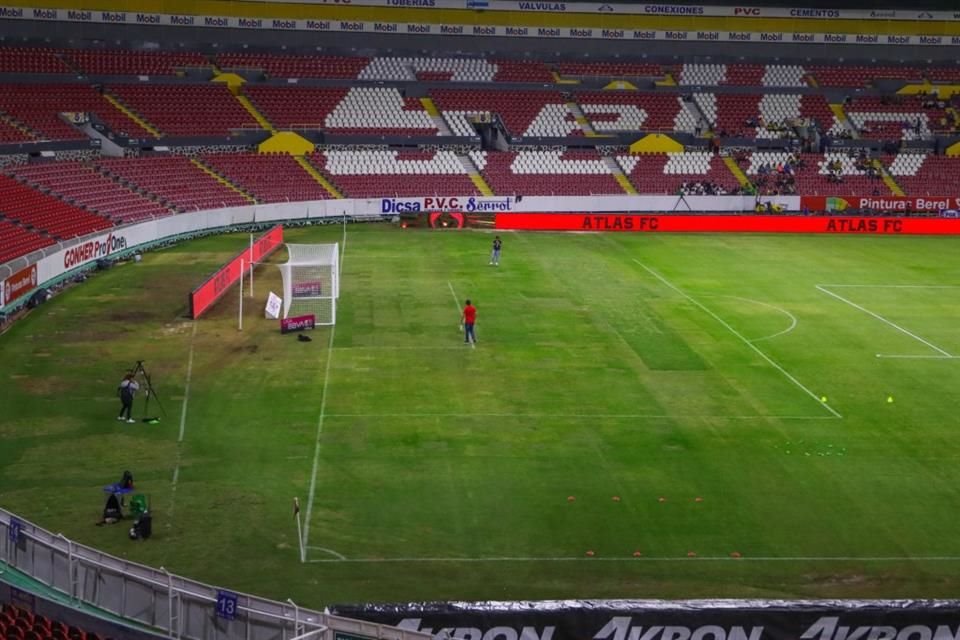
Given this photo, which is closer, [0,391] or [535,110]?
[0,391]

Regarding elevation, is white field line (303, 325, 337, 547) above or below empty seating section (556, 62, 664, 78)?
below

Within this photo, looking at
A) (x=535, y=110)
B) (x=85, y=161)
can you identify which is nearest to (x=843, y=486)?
(x=85, y=161)

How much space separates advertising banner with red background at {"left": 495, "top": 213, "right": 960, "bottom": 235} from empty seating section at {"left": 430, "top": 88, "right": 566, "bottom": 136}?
14.8 meters

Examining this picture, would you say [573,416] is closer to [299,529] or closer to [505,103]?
[299,529]

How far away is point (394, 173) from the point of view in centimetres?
7669

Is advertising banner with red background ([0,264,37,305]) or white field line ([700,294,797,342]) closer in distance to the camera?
advertising banner with red background ([0,264,37,305])

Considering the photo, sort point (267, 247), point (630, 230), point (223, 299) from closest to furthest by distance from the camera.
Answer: point (223, 299) < point (267, 247) < point (630, 230)

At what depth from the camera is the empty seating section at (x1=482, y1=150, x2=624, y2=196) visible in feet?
254

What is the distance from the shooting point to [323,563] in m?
22.1

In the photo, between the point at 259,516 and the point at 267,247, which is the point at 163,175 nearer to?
the point at 267,247

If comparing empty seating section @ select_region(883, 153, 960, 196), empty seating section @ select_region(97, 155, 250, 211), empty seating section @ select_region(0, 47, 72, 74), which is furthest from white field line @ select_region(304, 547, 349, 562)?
empty seating section @ select_region(883, 153, 960, 196)

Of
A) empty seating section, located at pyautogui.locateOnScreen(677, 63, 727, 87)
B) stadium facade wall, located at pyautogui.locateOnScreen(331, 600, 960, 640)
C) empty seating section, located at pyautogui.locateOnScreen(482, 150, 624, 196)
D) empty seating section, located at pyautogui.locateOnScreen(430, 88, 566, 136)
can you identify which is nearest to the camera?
stadium facade wall, located at pyautogui.locateOnScreen(331, 600, 960, 640)

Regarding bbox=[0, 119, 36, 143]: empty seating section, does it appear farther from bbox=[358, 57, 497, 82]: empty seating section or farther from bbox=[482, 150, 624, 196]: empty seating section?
bbox=[482, 150, 624, 196]: empty seating section

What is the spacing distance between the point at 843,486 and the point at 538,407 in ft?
28.5
